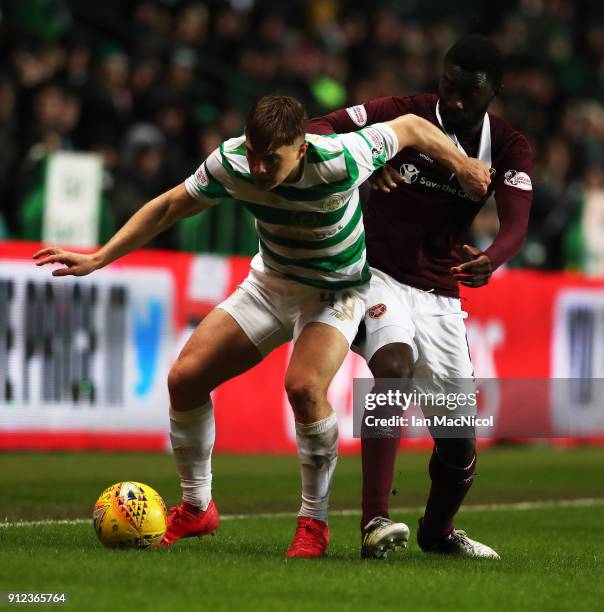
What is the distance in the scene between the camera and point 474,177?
665 cm

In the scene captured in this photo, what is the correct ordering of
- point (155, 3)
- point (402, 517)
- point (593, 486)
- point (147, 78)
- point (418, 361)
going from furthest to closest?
point (155, 3), point (147, 78), point (593, 486), point (402, 517), point (418, 361)

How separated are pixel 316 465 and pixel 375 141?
157cm

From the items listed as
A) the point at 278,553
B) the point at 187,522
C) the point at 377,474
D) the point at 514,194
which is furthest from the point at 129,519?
the point at 514,194

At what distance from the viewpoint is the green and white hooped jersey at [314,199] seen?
20.5 feet

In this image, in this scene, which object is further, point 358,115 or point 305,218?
point 358,115

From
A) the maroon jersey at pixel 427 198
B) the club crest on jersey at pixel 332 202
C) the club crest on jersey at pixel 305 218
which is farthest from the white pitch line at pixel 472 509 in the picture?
the club crest on jersey at pixel 332 202

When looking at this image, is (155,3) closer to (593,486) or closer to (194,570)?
(593,486)

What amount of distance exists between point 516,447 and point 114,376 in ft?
17.3

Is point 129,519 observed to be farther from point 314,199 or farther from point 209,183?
point 314,199

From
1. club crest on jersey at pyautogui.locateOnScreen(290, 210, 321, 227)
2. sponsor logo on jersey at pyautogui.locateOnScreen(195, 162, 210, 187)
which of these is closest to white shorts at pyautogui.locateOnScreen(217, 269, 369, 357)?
club crest on jersey at pyautogui.locateOnScreen(290, 210, 321, 227)

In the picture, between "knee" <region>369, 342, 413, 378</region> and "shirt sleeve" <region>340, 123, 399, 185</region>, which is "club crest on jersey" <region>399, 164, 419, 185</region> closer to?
"shirt sleeve" <region>340, 123, 399, 185</region>

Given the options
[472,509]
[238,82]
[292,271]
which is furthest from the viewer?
[238,82]

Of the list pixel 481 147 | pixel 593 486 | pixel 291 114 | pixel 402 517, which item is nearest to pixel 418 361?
pixel 481 147

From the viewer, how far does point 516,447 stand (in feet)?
50.3
